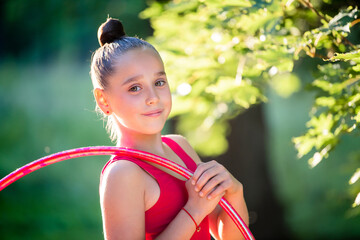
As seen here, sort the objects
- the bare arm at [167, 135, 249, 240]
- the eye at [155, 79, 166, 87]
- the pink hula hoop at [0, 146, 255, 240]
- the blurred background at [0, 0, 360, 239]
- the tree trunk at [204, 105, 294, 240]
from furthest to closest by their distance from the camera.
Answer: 1. the blurred background at [0, 0, 360, 239]
2. the tree trunk at [204, 105, 294, 240]
3. the eye at [155, 79, 166, 87]
4. the bare arm at [167, 135, 249, 240]
5. the pink hula hoop at [0, 146, 255, 240]

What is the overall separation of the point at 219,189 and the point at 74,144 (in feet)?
20.3

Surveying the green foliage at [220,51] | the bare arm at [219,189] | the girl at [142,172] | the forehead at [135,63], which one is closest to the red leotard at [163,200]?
the girl at [142,172]

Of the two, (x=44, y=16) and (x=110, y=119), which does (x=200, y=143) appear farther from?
(x=44, y=16)

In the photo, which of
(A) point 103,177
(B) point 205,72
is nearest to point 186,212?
(A) point 103,177

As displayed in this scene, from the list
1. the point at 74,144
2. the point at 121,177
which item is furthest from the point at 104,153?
the point at 74,144

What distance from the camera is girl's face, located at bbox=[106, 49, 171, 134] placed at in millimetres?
1772

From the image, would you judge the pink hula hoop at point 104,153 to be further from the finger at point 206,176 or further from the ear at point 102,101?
the ear at point 102,101

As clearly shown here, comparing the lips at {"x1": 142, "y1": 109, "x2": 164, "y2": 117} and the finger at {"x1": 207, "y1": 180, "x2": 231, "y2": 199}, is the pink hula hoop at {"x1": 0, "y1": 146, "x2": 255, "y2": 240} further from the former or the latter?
the lips at {"x1": 142, "y1": 109, "x2": 164, "y2": 117}

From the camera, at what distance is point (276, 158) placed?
9312mm

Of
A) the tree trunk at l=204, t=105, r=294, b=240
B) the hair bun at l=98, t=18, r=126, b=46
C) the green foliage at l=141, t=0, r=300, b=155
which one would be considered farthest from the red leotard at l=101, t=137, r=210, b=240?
the tree trunk at l=204, t=105, r=294, b=240

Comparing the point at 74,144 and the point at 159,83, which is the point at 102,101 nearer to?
the point at 159,83

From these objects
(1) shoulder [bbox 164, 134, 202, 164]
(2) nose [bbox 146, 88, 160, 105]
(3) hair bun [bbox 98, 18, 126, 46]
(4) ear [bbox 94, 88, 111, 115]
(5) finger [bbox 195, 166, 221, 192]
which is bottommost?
(5) finger [bbox 195, 166, 221, 192]

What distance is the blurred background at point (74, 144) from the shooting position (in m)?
6.19

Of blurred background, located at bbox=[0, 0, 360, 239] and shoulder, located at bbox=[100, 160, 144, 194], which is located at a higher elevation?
blurred background, located at bbox=[0, 0, 360, 239]
